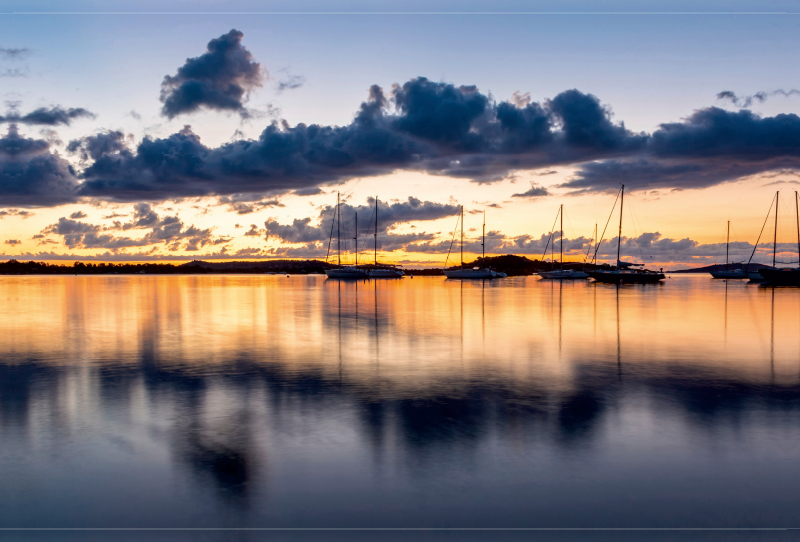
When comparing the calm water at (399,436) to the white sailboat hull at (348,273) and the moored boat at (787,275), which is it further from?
the white sailboat hull at (348,273)

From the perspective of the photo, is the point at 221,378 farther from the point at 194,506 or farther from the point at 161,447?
the point at 194,506

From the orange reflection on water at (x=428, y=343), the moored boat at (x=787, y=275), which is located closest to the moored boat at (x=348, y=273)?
the moored boat at (x=787, y=275)

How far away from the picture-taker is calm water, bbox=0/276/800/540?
23.1ft

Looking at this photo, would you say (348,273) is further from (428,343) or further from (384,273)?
(428,343)

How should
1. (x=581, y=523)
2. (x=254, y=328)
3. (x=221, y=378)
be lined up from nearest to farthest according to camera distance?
1. (x=581, y=523)
2. (x=221, y=378)
3. (x=254, y=328)

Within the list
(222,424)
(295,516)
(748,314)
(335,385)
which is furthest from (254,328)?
(748,314)

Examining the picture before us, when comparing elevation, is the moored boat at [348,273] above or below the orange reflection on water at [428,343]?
below

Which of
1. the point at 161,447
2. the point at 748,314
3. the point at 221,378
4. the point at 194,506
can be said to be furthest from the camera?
the point at 748,314

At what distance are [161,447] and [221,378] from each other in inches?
241

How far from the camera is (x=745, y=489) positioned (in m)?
7.60

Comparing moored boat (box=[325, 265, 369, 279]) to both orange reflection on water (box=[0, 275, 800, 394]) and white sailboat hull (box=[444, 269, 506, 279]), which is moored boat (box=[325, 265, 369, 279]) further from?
orange reflection on water (box=[0, 275, 800, 394])

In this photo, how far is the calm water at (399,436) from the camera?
7.04 metres

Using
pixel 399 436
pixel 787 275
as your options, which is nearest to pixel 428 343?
pixel 399 436

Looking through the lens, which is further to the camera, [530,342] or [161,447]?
[530,342]
